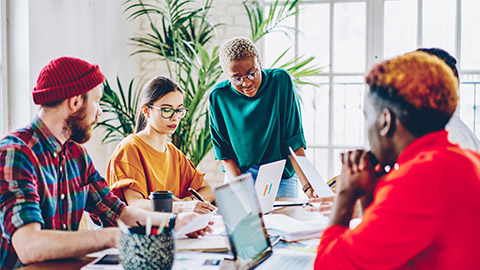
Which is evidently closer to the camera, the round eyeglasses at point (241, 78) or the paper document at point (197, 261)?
the paper document at point (197, 261)

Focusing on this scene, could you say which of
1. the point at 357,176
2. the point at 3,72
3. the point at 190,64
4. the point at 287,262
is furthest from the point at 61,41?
the point at 357,176

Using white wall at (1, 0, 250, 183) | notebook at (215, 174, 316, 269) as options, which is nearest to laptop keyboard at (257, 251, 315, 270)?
notebook at (215, 174, 316, 269)

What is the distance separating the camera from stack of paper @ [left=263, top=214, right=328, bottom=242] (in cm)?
160

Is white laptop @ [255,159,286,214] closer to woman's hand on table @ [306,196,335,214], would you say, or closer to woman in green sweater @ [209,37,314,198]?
woman's hand on table @ [306,196,335,214]

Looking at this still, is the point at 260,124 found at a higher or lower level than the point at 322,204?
higher

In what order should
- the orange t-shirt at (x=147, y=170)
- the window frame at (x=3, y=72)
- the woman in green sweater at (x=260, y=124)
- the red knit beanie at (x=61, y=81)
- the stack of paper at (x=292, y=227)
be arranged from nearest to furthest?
the red knit beanie at (x=61, y=81), the stack of paper at (x=292, y=227), the orange t-shirt at (x=147, y=170), the woman in green sweater at (x=260, y=124), the window frame at (x=3, y=72)

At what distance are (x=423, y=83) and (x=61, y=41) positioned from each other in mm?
2866

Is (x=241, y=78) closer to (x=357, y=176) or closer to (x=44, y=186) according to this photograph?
(x=44, y=186)

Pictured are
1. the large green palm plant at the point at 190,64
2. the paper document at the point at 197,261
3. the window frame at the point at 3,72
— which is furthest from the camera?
the large green palm plant at the point at 190,64

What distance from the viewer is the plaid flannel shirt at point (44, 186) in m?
1.32

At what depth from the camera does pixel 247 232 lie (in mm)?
1346

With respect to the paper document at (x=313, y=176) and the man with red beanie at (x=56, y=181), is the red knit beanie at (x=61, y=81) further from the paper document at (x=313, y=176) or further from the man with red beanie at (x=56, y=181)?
the paper document at (x=313, y=176)

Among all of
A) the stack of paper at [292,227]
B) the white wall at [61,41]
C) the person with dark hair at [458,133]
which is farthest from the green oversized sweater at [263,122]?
the white wall at [61,41]

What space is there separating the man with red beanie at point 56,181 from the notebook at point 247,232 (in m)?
0.15
